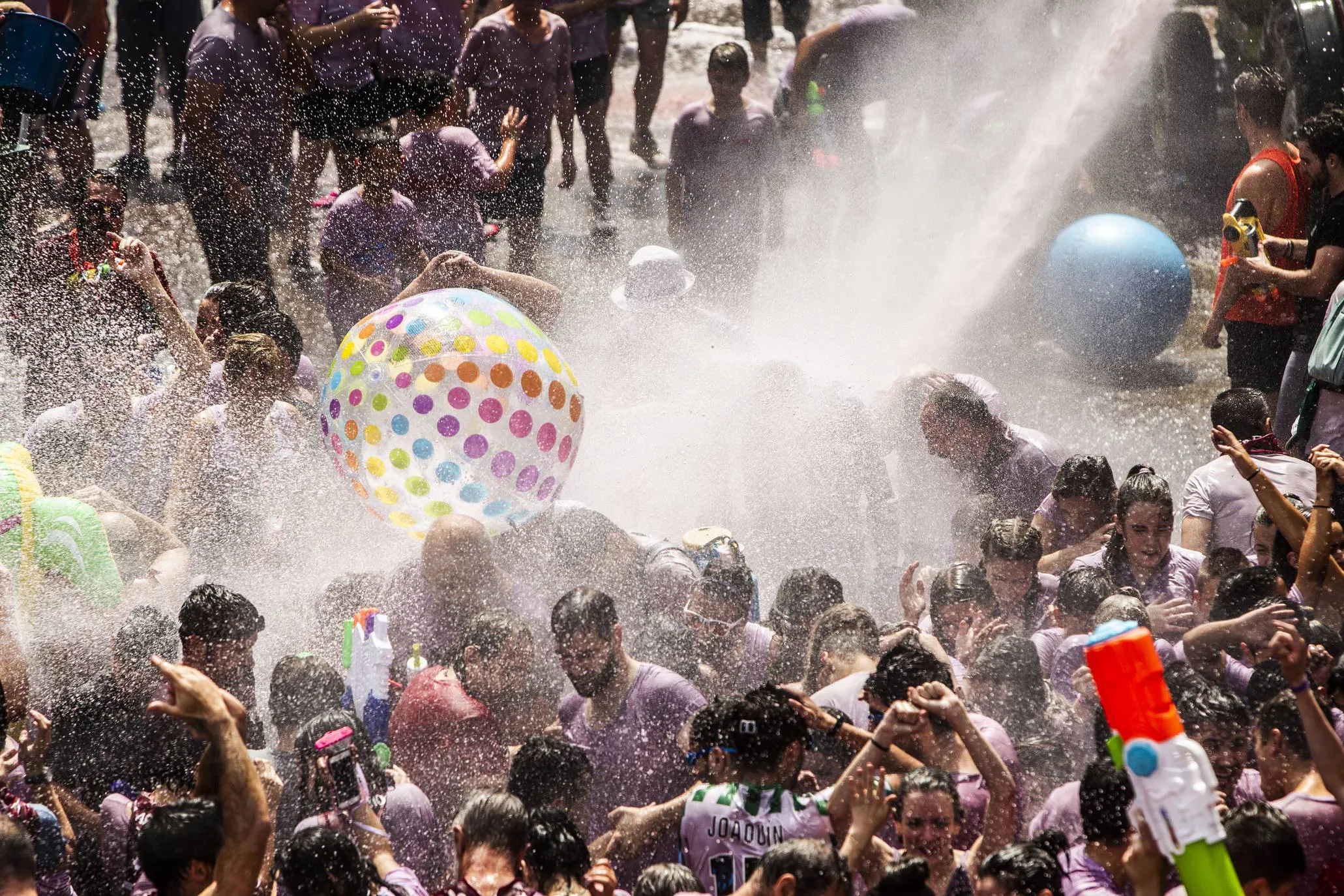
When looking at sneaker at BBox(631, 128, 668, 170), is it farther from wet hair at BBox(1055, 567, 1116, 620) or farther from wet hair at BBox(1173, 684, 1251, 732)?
wet hair at BBox(1173, 684, 1251, 732)

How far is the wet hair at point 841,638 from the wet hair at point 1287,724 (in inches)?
46.4

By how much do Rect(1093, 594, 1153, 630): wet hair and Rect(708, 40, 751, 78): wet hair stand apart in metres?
4.54

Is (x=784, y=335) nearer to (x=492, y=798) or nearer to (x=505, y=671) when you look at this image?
(x=505, y=671)

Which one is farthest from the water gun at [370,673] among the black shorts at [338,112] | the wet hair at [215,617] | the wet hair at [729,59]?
the wet hair at [729,59]

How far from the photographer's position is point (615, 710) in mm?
4516

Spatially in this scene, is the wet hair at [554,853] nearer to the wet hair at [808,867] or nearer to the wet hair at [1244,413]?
the wet hair at [808,867]

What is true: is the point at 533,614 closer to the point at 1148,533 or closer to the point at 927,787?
the point at 927,787

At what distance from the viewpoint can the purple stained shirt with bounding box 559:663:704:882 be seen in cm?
444

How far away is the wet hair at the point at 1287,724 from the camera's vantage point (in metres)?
3.84

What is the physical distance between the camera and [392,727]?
15.2ft

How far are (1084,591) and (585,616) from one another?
166 centimetres

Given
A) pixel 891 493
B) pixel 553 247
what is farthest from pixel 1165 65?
pixel 891 493

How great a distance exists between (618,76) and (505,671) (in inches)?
303

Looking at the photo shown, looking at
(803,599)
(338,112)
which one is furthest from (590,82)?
(803,599)
